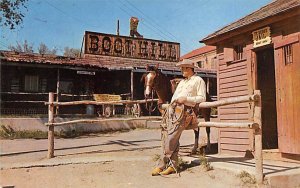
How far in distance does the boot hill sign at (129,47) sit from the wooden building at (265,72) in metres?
16.8

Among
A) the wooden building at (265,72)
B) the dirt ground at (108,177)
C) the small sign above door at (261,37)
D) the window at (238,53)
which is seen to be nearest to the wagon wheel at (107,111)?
the wooden building at (265,72)

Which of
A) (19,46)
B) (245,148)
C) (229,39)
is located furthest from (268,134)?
(19,46)

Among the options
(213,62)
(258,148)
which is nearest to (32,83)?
(258,148)

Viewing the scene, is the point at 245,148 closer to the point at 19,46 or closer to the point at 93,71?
the point at 93,71

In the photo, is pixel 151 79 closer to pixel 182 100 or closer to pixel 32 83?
Result: pixel 182 100

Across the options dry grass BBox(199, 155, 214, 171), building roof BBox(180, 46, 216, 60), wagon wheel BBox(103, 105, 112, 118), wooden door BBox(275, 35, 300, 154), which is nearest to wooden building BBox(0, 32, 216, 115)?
wagon wheel BBox(103, 105, 112, 118)

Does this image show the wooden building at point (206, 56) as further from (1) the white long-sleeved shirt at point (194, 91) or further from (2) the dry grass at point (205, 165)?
(1) the white long-sleeved shirt at point (194, 91)

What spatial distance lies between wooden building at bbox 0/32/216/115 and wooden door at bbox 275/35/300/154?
11331 mm

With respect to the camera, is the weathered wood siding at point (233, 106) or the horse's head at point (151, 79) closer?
the weathered wood siding at point (233, 106)

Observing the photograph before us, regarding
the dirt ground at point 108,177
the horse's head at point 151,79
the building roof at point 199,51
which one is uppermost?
the building roof at point 199,51

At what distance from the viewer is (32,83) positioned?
781 inches

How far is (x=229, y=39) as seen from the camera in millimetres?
8547

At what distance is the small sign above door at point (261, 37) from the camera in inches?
286

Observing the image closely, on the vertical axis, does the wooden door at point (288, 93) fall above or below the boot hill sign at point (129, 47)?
below
